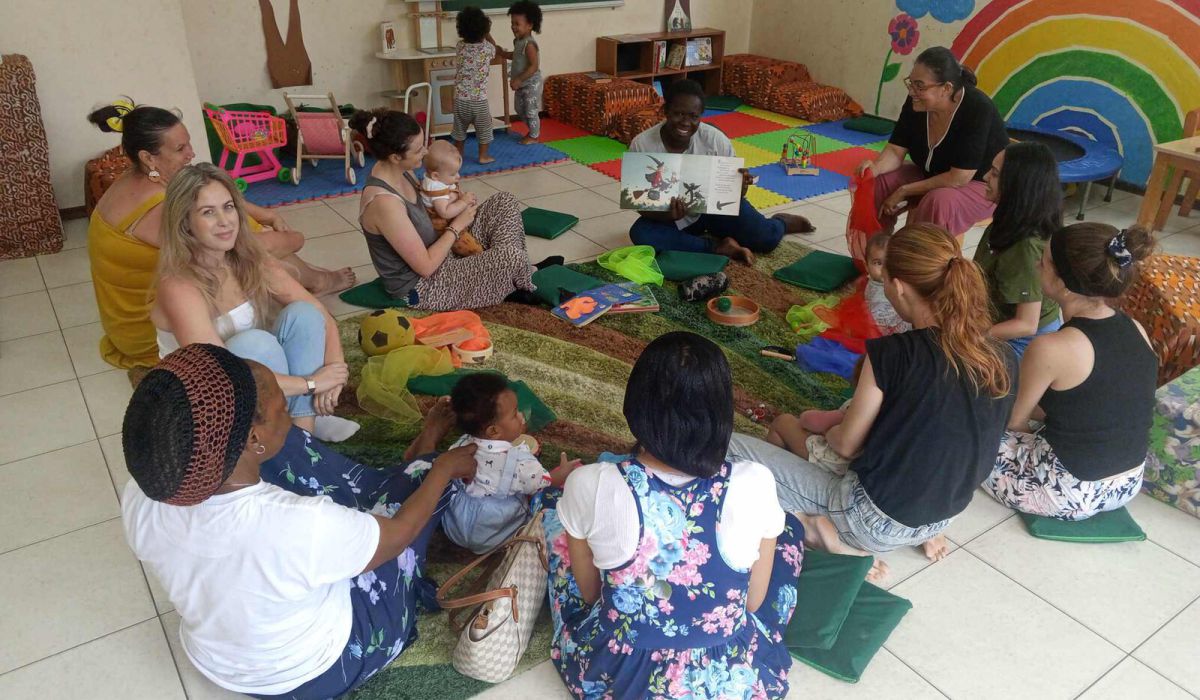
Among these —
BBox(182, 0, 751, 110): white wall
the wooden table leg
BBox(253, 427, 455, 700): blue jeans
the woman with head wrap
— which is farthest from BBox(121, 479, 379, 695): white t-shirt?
BBox(182, 0, 751, 110): white wall

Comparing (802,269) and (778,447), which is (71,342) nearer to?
(778,447)

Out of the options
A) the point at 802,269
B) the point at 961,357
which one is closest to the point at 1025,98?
the point at 802,269

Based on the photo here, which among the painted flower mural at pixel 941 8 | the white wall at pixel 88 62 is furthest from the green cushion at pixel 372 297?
the painted flower mural at pixel 941 8

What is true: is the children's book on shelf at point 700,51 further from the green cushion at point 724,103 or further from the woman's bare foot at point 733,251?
the woman's bare foot at point 733,251

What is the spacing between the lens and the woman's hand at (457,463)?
2.20 m

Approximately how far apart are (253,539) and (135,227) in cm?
207

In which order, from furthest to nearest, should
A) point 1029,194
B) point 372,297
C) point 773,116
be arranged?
point 773,116
point 372,297
point 1029,194

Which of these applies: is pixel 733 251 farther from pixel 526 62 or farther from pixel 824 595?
pixel 526 62

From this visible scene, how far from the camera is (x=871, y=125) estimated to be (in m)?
7.12

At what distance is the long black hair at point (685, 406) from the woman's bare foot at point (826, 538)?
38.7 inches

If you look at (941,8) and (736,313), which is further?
(941,8)

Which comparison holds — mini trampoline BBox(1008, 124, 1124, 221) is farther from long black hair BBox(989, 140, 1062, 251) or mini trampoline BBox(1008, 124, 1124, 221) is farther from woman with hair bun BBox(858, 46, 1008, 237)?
long black hair BBox(989, 140, 1062, 251)

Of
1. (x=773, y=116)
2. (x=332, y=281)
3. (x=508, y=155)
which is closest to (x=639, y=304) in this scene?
(x=332, y=281)

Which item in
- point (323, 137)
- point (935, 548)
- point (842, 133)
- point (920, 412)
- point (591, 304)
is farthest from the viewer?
point (842, 133)
